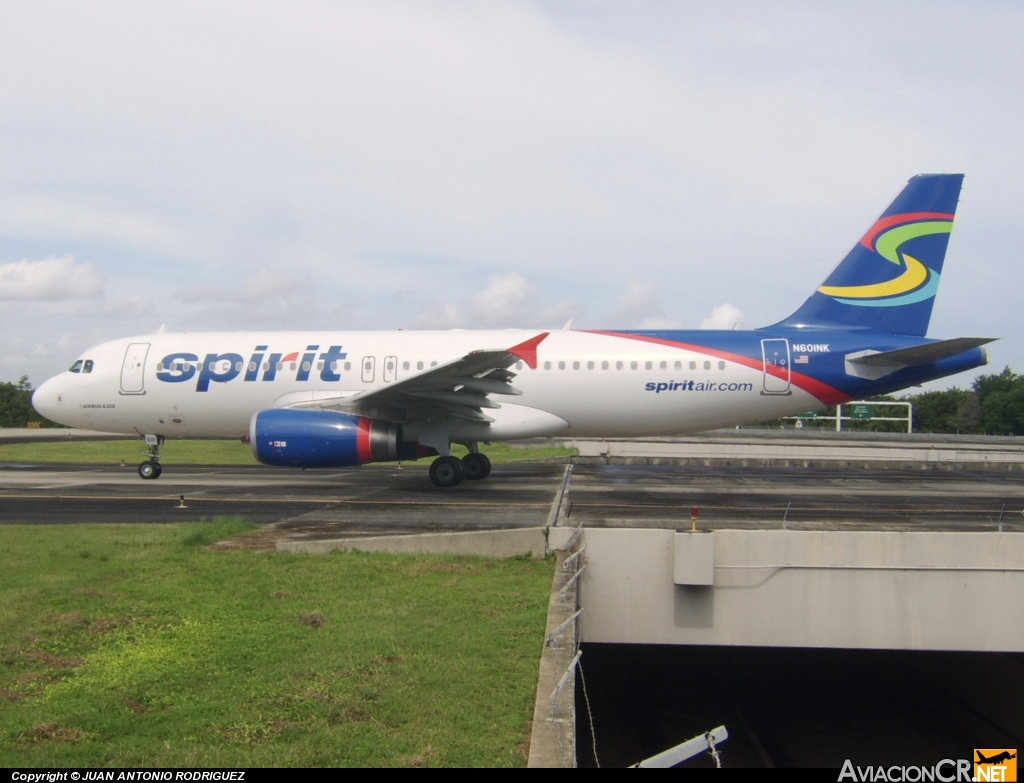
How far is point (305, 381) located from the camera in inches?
798

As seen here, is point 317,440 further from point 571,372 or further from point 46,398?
point 46,398

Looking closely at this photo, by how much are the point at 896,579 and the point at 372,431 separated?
10.4 meters

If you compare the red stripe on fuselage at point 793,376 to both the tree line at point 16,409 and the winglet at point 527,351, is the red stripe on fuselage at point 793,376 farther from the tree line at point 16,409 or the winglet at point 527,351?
the tree line at point 16,409

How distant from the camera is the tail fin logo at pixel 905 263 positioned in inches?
792

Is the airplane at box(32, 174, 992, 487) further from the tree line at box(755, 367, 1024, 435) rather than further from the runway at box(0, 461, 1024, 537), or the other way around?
the tree line at box(755, 367, 1024, 435)

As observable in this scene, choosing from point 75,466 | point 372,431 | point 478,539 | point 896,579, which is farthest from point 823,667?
point 75,466

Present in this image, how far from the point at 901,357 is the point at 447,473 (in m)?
10.5

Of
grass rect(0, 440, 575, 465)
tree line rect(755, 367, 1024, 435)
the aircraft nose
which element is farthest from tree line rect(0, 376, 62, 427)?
tree line rect(755, 367, 1024, 435)

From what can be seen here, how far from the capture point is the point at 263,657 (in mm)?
6645

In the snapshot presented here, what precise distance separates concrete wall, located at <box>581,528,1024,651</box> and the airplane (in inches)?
304

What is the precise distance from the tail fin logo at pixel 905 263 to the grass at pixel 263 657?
13814mm

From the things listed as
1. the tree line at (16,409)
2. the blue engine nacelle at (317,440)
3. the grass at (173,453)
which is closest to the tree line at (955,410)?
the tree line at (16,409)

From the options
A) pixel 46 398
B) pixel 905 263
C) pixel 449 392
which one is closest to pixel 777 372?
pixel 905 263

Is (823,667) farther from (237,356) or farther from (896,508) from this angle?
(237,356)
